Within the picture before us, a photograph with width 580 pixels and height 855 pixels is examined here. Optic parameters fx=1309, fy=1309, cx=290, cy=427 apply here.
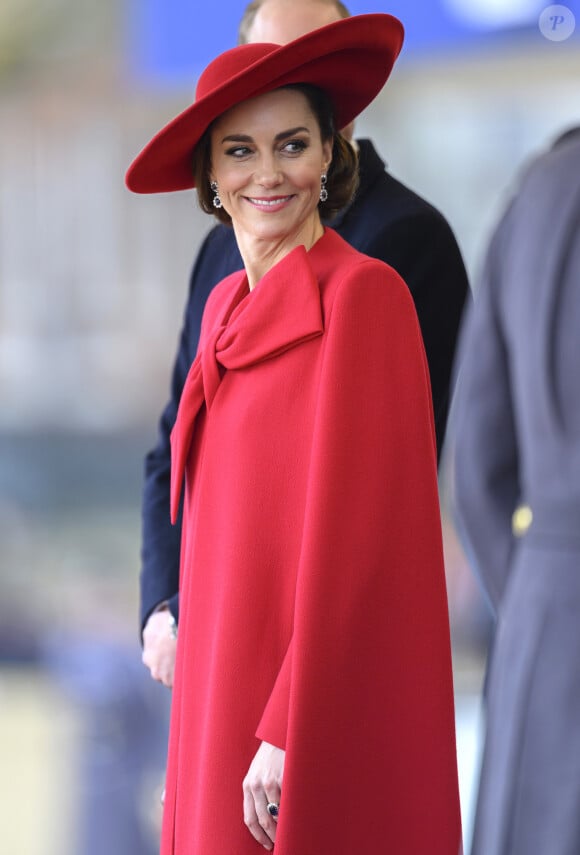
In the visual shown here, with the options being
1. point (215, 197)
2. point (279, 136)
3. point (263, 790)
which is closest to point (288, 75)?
point (279, 136)

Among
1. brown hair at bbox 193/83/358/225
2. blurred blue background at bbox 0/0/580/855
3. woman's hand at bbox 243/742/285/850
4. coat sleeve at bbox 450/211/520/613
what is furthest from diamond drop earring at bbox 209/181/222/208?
blurred blue background at bbox 0/0/580/855

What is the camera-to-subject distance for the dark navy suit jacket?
1596 mm

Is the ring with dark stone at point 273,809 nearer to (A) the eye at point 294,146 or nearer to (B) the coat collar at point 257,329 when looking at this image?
(B) the coat collar at point 257,329

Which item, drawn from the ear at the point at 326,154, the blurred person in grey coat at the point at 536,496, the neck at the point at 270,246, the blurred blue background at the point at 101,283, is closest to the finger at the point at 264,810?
the blurred person in grey coat at the point at 536,496

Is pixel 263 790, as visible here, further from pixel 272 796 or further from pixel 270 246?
pixel 270 246

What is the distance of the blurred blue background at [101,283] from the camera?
436cm

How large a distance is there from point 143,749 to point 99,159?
258cm

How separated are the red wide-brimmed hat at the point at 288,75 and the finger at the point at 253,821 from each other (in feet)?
2.27

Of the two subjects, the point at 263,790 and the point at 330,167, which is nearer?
the point at 263,790

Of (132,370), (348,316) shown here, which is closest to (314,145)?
(348,316)

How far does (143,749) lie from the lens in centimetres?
381

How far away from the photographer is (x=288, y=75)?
54.7 inches

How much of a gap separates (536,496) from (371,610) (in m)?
0.20

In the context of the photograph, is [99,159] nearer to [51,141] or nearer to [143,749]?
[51,141]
